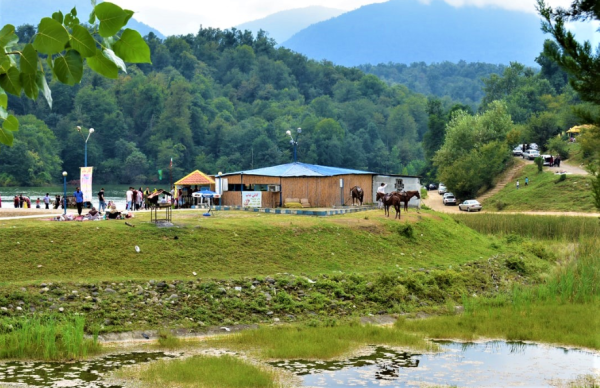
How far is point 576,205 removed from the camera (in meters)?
69.3

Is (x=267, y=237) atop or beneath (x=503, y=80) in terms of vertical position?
beneath

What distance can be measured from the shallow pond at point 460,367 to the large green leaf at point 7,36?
1356cm

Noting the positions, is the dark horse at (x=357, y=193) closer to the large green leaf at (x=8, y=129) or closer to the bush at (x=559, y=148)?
the large green leaf at (x=8, y=129)

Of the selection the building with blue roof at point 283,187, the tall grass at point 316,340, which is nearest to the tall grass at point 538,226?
the building with blue roof at point 283,187

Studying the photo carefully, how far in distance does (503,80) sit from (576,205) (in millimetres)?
91830

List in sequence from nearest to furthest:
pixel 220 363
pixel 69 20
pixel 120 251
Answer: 1. pixel 69 20
2. pixel 220 363
3. pixel 120 251

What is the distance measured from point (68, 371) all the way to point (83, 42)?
15.3m

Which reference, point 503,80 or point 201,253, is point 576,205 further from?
point 503,80

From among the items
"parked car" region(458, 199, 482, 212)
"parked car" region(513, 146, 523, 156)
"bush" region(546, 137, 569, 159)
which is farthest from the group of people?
"parked car" region(513, 146, 523, 156)

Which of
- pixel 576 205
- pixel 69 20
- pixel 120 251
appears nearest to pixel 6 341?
pixel 120 251

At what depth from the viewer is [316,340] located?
2039cm

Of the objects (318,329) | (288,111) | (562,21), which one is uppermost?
(288,111)

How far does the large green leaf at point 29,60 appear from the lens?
3.23m

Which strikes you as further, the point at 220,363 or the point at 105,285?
the point at 105,285
